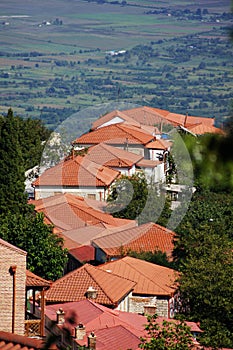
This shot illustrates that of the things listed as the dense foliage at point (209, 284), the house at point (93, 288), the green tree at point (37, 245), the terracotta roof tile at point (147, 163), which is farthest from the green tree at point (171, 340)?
the terracotta roof tile at point (147, 163)

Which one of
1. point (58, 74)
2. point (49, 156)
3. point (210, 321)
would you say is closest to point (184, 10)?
point (58, 74)

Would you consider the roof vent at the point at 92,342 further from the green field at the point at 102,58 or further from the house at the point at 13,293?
the green field at the point at 102,58

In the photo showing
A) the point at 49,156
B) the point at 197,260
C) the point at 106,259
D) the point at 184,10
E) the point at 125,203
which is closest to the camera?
the point at 197,260

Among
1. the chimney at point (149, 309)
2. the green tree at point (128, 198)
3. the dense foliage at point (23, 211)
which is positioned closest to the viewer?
the chimney at point (149, 309)

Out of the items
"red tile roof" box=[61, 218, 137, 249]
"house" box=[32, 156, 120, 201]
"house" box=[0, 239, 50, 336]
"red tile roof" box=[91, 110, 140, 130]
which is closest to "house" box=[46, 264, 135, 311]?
"house" box=[0, 239, 50, 336]

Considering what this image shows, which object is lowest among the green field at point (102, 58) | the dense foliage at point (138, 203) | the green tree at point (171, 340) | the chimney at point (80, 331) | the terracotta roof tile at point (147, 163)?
the green field at point (102, 58)

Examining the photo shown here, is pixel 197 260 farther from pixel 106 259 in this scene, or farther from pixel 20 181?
pixel 20 181

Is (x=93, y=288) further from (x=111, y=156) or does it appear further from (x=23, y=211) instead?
(x=111, y=156)
